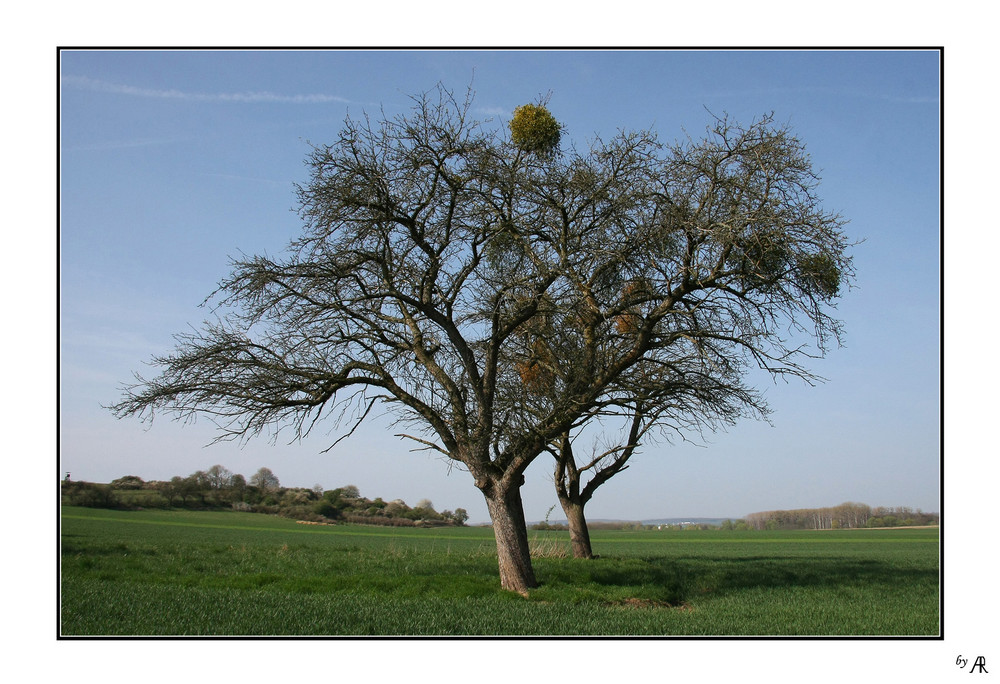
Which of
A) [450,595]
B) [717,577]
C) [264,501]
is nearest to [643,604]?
[450,595]

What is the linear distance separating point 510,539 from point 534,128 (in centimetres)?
794

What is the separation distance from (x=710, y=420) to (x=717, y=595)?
12.8 ft

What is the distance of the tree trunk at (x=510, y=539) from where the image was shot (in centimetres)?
1340

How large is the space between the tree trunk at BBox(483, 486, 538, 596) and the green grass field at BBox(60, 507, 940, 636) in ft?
1.86

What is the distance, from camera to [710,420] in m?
14.3

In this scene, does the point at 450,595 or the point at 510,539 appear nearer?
the point at 450,595

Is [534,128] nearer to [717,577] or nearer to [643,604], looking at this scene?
[643,604]

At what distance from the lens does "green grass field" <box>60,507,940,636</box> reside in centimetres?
925

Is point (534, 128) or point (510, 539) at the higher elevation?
point (534, 128)

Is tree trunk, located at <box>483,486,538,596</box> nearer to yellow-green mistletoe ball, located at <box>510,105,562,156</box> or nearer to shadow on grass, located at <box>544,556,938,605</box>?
shadow on grass, located at <box>544,556,938,605</box>

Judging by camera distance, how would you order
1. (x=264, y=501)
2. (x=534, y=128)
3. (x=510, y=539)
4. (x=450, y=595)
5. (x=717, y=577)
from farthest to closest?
(x=264, y=501), (x=717, y=577), (x=510, y=539), (x=450, y=595), (x=534, y=128)

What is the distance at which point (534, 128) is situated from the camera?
12312mm
